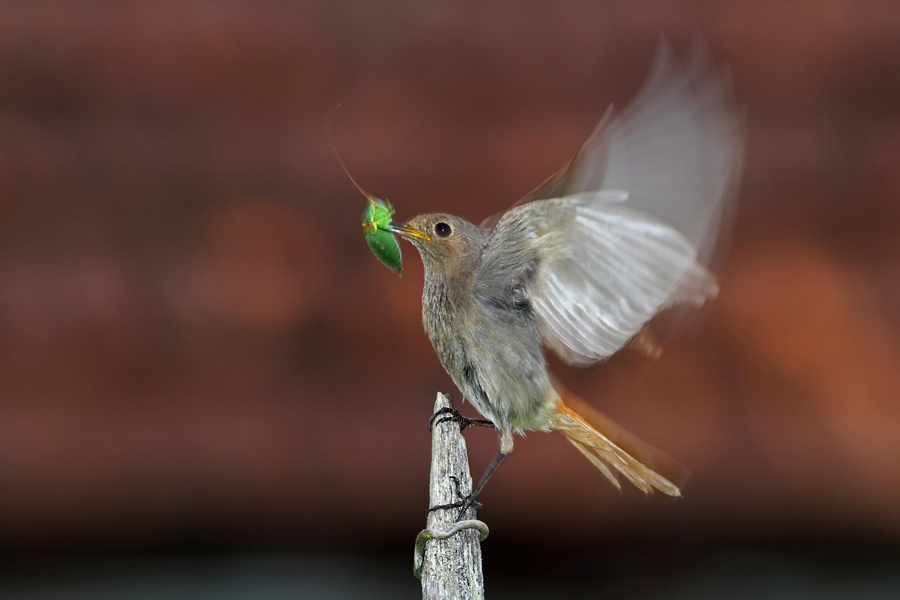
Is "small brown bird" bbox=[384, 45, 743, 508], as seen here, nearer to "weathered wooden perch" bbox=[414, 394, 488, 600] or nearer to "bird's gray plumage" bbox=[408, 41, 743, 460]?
"bird's gray plumage" bbox=[408, 41, 743, 460]

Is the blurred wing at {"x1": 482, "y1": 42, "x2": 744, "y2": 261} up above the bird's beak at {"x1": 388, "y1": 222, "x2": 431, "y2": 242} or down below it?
below

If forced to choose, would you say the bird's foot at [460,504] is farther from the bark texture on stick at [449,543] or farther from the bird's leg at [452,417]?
the bird's leg at [452,417]

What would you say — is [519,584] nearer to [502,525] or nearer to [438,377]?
[502,525]

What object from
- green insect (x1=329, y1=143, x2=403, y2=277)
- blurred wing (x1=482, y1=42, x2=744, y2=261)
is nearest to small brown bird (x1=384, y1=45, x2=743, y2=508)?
blurred wing (x1=482, y1=42, x2=744, y2=261)

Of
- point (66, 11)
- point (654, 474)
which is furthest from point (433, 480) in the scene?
point (66, 11)

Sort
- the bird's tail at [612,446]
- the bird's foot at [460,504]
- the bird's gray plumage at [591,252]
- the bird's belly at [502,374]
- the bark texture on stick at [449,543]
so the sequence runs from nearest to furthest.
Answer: the bark texture on stick at [449,543] → the bird's gray plumage at [591,252] → the bird's foot at [460,504] → the bird's tail at [612,446] → the bird's belly at [502,374]

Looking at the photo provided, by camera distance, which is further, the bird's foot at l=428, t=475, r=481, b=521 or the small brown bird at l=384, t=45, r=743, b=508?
the bird's foot at l=428, t=475, r=481, b=521

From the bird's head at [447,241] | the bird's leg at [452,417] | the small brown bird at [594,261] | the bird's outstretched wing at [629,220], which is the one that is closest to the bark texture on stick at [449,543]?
the small brown bird at [594,261]

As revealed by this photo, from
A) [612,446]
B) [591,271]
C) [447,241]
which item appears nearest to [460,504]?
[612,446]
